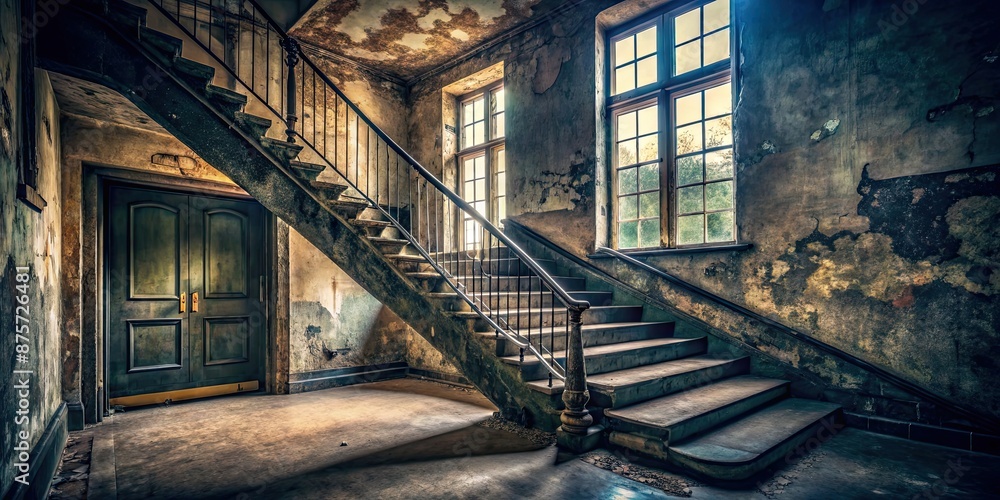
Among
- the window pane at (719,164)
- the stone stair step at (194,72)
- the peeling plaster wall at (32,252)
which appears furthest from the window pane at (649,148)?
the peeling plaster wall at (32,252)

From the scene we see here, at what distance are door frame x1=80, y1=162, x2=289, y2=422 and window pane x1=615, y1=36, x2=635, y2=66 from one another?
4.10 metres

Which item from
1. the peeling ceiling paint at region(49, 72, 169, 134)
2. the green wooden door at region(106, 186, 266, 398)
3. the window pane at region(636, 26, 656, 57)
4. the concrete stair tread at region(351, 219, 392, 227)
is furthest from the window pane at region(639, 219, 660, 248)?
the peeling ceiling paint at region(49, 72, 169, 134)

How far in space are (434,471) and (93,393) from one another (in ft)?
10.8

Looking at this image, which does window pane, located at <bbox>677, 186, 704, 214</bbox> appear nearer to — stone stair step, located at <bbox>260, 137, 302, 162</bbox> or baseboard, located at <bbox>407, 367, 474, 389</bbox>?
baseboard, located at <bbox>407, 367, 474, 389</bbox>

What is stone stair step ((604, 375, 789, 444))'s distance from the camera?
3010 mm

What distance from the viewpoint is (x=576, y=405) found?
322 cm

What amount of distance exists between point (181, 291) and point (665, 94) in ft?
17.1

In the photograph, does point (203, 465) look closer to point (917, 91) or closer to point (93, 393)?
point (93, 393)

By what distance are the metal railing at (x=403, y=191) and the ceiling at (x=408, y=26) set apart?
0.47 meters

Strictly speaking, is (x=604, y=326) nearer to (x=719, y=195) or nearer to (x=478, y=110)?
(x=719, y=195)

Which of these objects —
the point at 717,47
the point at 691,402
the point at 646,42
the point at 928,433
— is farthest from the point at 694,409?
the point at 646,42

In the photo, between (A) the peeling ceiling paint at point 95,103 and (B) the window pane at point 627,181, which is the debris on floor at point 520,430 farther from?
(A) the peeling ceiling paint at point 95,103

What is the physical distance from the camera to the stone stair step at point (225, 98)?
364 centimetres

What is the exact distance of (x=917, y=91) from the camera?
358cm
